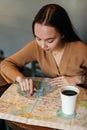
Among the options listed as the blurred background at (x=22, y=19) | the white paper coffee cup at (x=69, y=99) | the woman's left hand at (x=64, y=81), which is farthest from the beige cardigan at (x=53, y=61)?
the blurred background at (x=22, y=19)

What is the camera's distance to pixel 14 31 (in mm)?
3150

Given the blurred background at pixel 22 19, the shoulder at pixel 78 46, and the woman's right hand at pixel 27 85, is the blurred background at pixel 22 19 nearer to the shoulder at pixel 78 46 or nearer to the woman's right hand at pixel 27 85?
the shoulder at pixel 78 46

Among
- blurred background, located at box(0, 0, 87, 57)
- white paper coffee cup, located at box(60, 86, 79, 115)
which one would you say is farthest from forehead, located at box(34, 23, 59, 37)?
blurred background, located at box(0, 0, 87, 57)

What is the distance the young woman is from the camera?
1.40 meters

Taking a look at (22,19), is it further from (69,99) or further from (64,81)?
(69,99)

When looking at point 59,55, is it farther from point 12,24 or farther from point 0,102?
point 12,24

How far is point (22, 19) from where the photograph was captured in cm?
298

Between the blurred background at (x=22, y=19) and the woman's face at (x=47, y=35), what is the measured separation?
1.07m

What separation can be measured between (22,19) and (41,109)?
208 centimetres

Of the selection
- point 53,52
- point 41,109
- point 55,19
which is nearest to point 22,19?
point 53,52

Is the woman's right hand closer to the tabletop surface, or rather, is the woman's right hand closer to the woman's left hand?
the tabletop surface

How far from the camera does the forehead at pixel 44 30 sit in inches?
54.3

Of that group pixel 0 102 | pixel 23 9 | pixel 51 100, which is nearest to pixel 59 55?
pixel 51 100

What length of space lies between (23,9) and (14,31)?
0.38m
